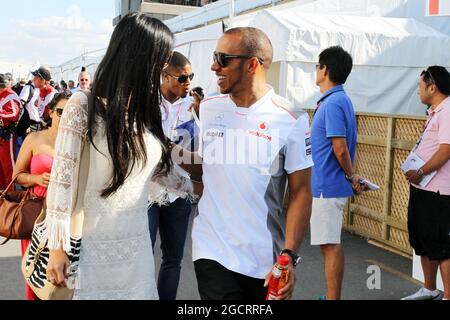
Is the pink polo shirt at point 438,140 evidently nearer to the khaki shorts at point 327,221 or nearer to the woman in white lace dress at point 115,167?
the khaki shorts at point 327,221

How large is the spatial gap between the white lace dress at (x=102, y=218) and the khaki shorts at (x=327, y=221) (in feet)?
6.83

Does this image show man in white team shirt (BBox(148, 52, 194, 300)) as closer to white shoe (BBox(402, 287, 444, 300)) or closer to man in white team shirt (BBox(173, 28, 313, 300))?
man in white team shirt (BBox(173, 28, 313, 300))

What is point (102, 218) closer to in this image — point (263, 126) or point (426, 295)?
point (263, 126)

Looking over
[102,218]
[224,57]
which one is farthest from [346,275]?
[102,218]

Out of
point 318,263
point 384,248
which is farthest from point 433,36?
point 318,263

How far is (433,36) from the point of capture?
11.0m

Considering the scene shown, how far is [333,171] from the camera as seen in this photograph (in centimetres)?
443

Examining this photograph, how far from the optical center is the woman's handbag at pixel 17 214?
10.7ft

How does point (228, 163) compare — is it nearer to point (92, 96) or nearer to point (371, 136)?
point (92, 96)

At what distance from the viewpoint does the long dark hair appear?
234 cm

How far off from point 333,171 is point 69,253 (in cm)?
258

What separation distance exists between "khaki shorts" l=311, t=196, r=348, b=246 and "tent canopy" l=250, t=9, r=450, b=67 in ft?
18.4

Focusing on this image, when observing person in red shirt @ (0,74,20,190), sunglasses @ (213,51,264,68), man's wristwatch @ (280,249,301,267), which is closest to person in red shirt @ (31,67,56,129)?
person in red shirt @ (0,74,20,190)

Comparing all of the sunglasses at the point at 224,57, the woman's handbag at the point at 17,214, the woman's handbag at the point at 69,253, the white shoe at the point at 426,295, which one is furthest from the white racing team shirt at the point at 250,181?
the white shoe at the point at 426,295
